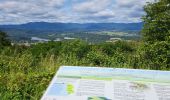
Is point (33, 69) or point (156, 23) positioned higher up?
point (156, 23)

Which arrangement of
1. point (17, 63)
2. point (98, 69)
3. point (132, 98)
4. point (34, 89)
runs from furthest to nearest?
1. point (17, 63)
2. point (34, 89)
3. point (98, 69)
4. point (132, 98)

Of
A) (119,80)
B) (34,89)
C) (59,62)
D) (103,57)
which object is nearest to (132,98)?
(119,80)

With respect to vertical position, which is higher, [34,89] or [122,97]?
[122,97]

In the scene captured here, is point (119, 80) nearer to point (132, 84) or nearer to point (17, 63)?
point (132, 84)

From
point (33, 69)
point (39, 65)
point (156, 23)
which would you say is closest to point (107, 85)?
point (33, 69)

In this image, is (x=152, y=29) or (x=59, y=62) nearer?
(x=59, y=62)

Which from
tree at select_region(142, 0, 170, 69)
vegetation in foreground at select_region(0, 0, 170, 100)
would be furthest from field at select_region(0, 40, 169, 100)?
tree at select_region(142, 0, 170, 69)

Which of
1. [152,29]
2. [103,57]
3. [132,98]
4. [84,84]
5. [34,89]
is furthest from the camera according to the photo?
[152,29]

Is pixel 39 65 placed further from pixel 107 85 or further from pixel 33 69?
pixel 107 85
